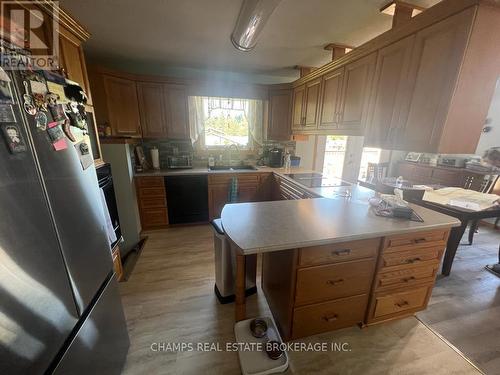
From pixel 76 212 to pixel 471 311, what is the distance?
3.09m

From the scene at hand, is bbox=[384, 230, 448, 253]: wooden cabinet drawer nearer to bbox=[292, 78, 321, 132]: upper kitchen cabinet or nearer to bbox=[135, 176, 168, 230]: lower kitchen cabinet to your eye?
bbox=[292, 78, 321, 132]: upper kitchen cabinet

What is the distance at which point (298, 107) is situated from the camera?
3.13 meters

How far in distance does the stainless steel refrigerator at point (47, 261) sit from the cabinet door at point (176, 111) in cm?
223

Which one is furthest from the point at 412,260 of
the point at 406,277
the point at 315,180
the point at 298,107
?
the point at 298,107

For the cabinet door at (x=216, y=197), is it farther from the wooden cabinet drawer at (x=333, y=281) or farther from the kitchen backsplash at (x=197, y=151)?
the wooden cabinet drawer at (x=333, y=281)

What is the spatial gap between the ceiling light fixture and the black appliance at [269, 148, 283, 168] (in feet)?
6.60

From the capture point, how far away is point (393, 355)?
1.42m

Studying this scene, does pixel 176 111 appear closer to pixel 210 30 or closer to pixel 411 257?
pixel 210 30

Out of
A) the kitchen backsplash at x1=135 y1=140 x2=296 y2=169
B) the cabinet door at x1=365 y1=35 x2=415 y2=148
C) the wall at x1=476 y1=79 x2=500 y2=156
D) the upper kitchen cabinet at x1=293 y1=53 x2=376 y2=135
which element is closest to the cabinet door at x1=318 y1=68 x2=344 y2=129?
the upper kitchen cabinet at x1=293 y1=53 x2=376 y2=135

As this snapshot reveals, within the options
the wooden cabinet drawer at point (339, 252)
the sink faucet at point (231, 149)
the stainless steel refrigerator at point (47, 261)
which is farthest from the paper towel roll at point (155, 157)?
the wooden cabinet drawer at point (339, 252)

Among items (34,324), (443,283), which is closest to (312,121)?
(443,283)

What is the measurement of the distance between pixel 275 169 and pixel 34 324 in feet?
10.5

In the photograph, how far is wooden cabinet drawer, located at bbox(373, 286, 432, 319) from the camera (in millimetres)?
1531

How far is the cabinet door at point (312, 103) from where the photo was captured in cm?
263
